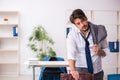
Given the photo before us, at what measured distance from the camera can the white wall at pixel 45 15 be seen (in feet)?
23.2

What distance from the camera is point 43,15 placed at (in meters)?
7.11

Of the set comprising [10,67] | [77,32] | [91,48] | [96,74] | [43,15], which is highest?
[43,15]

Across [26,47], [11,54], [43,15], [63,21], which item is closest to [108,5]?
[63,21]

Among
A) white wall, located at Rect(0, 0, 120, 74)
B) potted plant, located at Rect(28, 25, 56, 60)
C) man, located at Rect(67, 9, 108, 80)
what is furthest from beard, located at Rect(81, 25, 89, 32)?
white wall, located at Rect(0, 0, 120, 74)

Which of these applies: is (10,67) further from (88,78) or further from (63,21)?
(88,78)

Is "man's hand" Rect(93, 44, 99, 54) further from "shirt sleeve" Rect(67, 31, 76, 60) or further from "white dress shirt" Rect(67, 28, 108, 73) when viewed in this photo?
"shirt sleeve" Rect(67, 31, 76, 60)

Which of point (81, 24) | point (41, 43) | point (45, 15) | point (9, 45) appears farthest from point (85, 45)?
point (9, 45)

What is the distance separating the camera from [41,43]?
7.04 meters

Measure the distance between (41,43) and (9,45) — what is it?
2.94 feet

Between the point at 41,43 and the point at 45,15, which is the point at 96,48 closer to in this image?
the point at 41,43

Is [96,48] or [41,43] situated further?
[41,43]

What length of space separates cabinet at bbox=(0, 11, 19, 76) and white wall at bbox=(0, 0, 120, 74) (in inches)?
5.5

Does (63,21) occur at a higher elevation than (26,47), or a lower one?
higher

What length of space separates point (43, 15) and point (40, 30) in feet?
1.73
